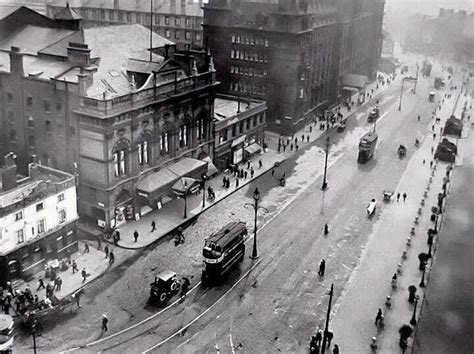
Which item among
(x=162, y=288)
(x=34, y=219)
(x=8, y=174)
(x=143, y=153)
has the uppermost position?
(x=8, y=174)

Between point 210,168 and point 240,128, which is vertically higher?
point 240,128

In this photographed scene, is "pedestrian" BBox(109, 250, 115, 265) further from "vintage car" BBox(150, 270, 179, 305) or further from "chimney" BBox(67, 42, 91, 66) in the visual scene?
"chimney" BBox(67, 42, 91, 66)

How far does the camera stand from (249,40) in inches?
3351

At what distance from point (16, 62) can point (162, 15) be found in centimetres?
5776

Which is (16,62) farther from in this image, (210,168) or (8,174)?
(210,168)

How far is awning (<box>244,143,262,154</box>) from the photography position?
241 feet

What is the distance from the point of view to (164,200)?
2329 inches

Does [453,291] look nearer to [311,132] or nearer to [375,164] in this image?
[375,164]

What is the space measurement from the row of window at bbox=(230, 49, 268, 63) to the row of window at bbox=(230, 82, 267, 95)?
3832 mm

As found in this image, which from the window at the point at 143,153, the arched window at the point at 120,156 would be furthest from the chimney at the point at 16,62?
the window at the point at 143,153

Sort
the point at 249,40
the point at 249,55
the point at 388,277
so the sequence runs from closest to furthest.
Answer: the point at 388,277, the point at 249,40, the point at 249,55

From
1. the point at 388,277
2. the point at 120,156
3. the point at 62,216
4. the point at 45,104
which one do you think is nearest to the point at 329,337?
the point at 388,277

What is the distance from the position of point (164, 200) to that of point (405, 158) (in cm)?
3741

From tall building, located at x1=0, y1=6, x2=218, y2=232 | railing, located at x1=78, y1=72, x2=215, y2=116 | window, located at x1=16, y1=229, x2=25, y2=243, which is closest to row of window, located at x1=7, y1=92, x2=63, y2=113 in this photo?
tall building, located at x1=0, y1=6, x2=218, y2=232
